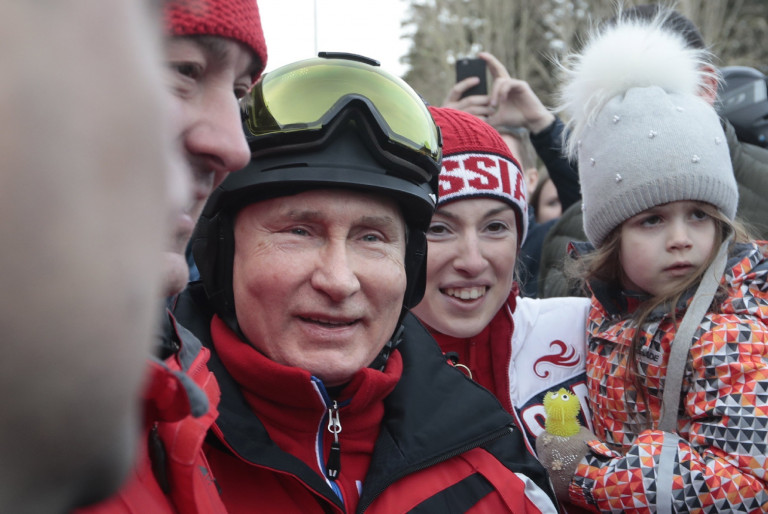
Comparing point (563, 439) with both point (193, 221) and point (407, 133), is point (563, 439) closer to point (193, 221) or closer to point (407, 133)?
point (407, 133)

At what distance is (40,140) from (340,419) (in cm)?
166

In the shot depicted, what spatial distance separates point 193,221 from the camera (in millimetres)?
1426

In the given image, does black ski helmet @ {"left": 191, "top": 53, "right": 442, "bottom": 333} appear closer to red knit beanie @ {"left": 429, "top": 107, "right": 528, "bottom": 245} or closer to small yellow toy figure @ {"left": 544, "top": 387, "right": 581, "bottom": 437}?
red knit beanie @ {"left": 429, "top": 107, "right": 528, "bottom": 245}

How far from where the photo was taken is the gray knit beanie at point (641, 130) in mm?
2781

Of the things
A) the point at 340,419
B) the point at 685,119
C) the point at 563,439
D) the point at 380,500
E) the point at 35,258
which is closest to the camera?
the point at 35,258

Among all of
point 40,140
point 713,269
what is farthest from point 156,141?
point 713,269

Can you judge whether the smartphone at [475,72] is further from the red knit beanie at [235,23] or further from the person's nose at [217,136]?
the person's nose at [217,136]

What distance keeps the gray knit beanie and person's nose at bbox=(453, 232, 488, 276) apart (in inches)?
19.8

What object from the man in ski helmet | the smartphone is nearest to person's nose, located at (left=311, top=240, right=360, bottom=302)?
the man in ski helmet

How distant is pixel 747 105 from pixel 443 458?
114 inches

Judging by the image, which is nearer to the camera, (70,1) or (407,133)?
(70,1)

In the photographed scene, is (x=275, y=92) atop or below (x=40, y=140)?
below

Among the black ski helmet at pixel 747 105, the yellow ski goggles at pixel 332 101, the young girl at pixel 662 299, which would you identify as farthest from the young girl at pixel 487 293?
the black ski helmet at pixel 747 105

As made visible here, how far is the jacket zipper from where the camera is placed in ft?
6.01
